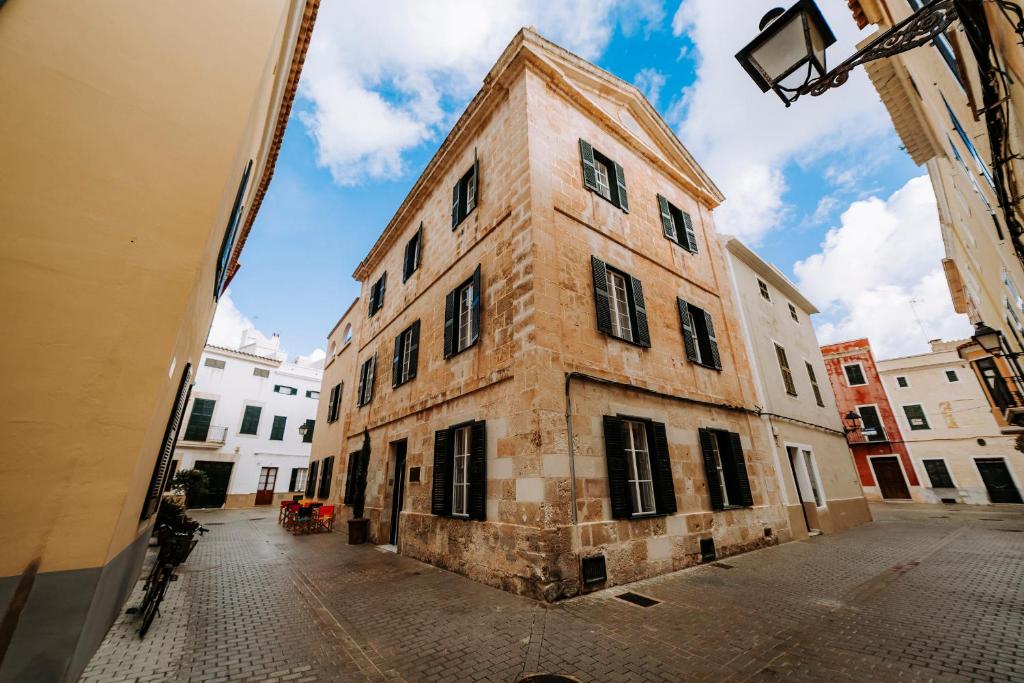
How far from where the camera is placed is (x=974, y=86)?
13.3ft

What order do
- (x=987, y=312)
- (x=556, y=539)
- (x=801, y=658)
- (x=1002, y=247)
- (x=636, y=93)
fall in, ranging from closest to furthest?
1. (x=801, y=658)
2. (x=556, y=539)
3. (x=1002, y=247)
4. (x=636, y=93)
5. (x=987, y=312)

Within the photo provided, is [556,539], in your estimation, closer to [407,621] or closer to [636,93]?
[407,621]

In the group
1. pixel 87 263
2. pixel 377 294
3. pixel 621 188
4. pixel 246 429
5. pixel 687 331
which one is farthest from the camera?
pixel 246 429

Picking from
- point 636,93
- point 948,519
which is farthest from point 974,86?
point 948,519

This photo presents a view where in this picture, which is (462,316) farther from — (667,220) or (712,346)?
(712,346)

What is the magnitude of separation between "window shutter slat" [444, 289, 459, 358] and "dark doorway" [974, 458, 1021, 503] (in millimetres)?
29784

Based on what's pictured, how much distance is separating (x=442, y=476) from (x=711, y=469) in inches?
216

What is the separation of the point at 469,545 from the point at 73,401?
5259 mm

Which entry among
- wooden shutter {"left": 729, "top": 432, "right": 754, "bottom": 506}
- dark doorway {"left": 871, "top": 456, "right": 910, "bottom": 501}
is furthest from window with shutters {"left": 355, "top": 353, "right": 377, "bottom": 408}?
dark doorway {"left": 871, "top": 456, "right": 910, "bottom": 501}

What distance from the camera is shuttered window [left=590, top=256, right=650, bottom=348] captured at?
23.1 feet

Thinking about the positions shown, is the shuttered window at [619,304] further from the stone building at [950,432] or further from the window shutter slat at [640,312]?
the stone building at [950,432]

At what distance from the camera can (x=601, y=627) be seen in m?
4.06

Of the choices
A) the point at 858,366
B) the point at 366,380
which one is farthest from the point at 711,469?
the point at 858,366

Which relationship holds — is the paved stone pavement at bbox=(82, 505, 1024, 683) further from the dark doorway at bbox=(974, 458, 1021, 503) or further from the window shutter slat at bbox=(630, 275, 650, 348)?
the dark doorway at bbox=(974, 458, 1021, 503)
